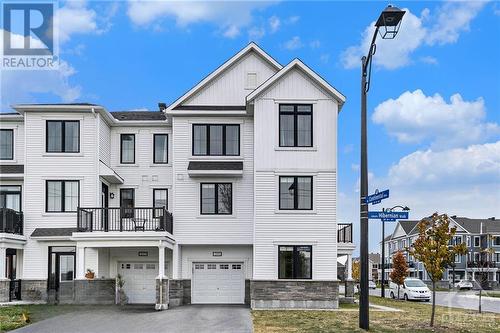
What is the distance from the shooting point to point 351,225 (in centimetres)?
3008

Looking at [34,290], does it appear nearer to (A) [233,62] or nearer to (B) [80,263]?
(B) [80,263]

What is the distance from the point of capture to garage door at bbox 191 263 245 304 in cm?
2778

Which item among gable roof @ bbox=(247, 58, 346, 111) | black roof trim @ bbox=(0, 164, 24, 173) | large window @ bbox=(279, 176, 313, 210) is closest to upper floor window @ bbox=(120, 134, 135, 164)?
black roof trim @ bbox=(0, 164, 24, 173)

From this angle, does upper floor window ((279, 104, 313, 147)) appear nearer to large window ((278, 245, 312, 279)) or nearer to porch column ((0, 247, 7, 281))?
large window ((278, 245, 312, 279))

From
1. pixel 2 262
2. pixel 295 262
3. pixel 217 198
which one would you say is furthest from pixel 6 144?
pixel 295 262

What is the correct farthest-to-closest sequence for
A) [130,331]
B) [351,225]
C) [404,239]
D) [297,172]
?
1. [404,239]
2. [351,225]
3. [297,172]
4. [130,331]


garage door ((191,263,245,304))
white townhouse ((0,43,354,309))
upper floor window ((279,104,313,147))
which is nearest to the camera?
white townhouse ((0,43,354,309))

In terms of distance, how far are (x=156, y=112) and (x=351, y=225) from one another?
37.5ft

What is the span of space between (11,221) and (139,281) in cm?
627

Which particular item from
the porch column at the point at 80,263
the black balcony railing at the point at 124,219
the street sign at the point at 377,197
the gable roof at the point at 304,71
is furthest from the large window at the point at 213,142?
the street sign at the point at 377,197

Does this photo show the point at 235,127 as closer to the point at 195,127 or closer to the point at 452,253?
the point at 195,127

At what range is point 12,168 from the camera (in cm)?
2777

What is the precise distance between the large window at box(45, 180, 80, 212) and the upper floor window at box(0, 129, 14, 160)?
9.01ft

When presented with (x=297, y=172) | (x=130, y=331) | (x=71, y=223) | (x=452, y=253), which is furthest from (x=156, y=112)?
(x=452, y=253)
